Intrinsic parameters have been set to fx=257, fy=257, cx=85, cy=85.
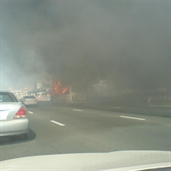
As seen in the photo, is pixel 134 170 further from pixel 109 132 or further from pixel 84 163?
pixel 109 132

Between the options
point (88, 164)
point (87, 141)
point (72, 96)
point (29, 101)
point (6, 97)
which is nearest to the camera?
point (88, 164)

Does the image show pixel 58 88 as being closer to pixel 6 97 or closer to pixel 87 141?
pixel 6 97

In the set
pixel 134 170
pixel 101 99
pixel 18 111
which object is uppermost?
pixel 134 170

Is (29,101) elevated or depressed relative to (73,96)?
elevated

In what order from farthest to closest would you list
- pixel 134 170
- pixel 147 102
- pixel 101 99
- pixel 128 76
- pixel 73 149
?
pixel 128 76, pixel 101 99, pixel 147 102, pixel 73 149, pixel 134 170

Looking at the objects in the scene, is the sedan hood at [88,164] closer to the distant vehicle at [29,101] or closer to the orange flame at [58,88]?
the distant vehicle at [29,101]

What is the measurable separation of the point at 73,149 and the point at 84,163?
9.68ft

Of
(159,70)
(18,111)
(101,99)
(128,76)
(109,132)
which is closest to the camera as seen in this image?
(18,111)

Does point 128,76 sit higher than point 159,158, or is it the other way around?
point 159,158

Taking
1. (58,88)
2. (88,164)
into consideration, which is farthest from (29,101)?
(88,164)

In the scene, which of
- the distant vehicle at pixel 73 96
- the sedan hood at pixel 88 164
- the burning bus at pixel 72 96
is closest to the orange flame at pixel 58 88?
the burning bus at pixel 72 96

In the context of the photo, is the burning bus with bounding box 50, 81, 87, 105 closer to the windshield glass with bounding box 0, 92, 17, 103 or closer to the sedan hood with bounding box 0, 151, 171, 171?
the windshield glass with bounding box 0, 92, 17, 103

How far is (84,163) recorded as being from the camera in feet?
10.7

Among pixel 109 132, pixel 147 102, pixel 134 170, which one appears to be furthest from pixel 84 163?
pixel 147 102
